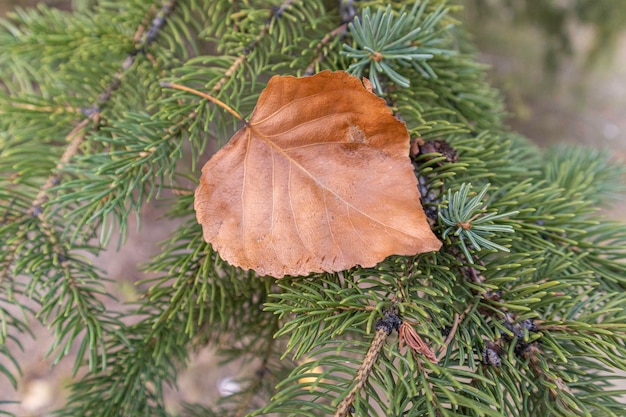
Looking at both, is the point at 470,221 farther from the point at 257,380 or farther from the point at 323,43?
the point at 257,380

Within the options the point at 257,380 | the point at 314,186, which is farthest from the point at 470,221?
the point at 257,380

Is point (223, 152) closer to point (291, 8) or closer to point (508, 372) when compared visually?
point (291, 8)

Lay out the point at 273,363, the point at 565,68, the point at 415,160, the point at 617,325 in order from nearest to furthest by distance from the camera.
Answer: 1. the point at 617,325
2. the point at 415,160
3. the point at 273,363
4. the point at 565,68

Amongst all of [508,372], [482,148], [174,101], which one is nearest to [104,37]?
[174,101]

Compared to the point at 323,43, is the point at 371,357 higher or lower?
lower

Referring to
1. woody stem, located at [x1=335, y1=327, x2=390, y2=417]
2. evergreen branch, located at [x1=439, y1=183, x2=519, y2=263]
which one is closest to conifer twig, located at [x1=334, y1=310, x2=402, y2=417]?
woody stem, located at [x1=335, y1=327, x2=390, y2=417]

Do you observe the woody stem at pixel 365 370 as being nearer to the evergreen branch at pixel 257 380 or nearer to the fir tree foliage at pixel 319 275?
the fir tree foliage at pixel 319 275
